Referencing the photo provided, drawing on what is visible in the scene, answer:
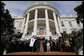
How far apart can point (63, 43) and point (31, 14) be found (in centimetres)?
2217

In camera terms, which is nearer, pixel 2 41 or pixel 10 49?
pixel 2 41

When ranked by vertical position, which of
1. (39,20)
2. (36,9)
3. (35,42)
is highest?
(36,9)

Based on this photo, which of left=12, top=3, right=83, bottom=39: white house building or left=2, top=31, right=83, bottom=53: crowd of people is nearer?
left=2, top=31, right=83, bottom=53: crowd of people

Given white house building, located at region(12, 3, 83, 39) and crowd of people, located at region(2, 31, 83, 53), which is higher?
white house building, located at region(12, 3, 83, 39)

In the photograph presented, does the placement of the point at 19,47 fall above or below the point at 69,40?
below

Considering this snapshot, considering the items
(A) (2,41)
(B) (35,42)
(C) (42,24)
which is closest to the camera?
(A) (2,41)

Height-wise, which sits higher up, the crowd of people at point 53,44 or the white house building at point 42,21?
the white house building at point 42,21

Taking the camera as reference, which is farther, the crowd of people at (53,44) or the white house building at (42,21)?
the white house building at (42,21)

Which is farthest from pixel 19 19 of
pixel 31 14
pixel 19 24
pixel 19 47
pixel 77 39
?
pixel 77 39

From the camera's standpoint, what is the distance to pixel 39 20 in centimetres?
2781

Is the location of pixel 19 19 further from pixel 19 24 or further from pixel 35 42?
pixel 35 42

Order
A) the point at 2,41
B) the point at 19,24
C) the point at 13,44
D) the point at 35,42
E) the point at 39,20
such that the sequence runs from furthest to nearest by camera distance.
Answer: the point at 19,24 → the point at 39,20 → the point at 13,44 → the point at 35,42 → the point at 2,41

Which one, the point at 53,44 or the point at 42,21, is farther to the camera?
the point at 42,21

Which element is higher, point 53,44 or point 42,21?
point 42,21
